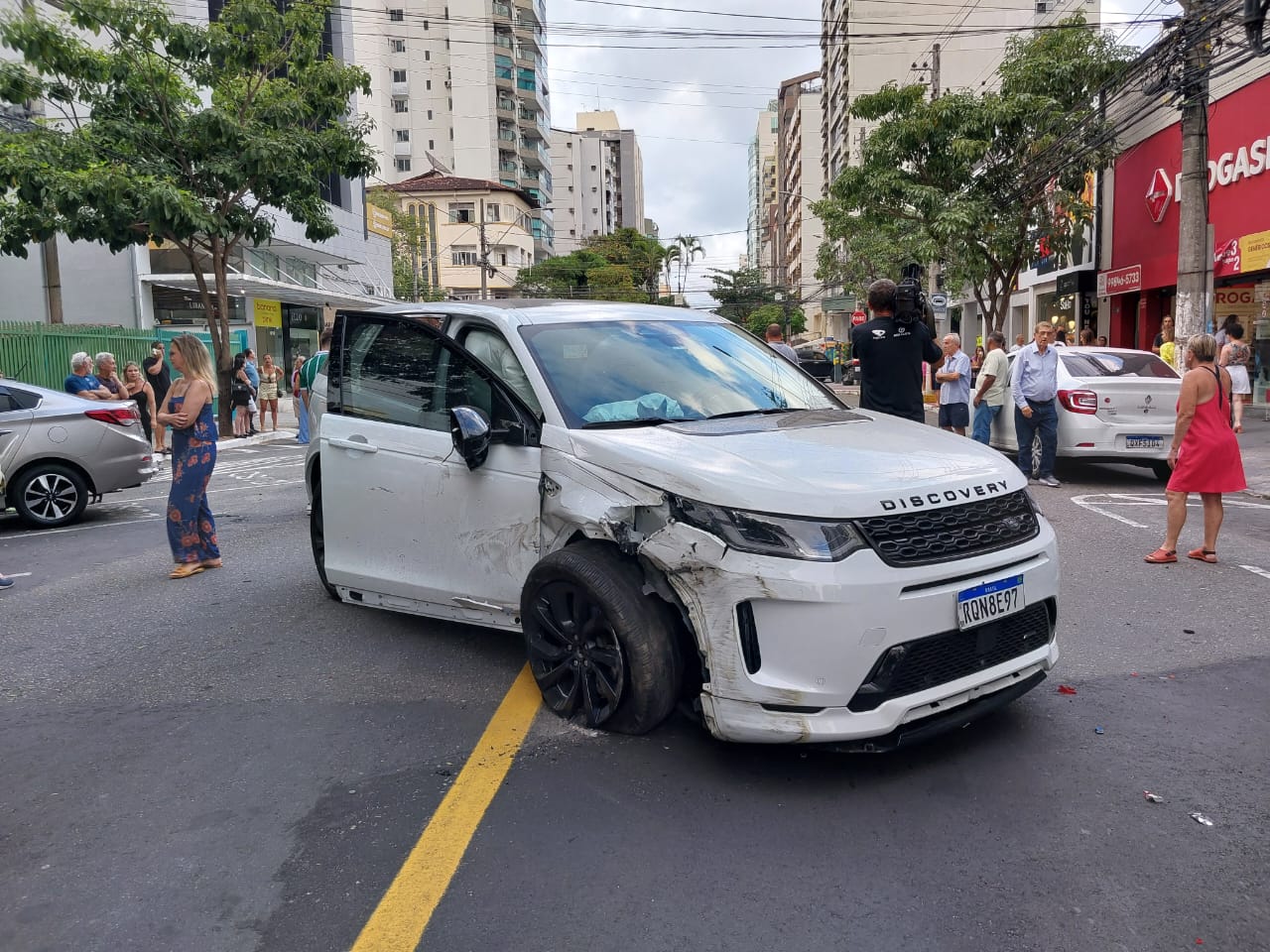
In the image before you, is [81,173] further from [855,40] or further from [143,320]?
[855,40]

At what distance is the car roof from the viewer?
484cm

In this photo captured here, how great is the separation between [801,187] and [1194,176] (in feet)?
272

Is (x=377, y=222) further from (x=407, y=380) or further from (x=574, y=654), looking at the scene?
(x=574, y=654)

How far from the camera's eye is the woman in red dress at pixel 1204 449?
6.84 metres

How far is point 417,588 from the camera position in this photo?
194 inches

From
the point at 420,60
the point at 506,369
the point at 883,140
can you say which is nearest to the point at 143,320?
the point at 883,140

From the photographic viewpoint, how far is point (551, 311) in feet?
16.3

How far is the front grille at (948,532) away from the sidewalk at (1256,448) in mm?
6995

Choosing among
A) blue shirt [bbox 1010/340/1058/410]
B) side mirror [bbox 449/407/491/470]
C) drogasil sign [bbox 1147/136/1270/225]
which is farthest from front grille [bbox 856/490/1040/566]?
drogasil sign [bbox 1147/136/1270/225]

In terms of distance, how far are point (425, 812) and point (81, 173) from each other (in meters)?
15.9

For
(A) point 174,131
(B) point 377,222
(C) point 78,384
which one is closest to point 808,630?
(C) point 78,384

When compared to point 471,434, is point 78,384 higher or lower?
higher

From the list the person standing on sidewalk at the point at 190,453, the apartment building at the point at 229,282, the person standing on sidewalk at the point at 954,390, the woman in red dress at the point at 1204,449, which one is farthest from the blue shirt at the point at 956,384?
the apartment building at the point at 229,282

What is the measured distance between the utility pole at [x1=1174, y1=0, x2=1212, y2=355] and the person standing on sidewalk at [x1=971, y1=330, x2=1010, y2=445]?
416cm
